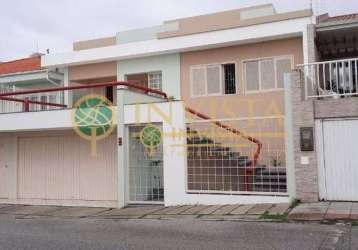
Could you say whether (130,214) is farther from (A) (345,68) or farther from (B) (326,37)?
(B) (326,37)

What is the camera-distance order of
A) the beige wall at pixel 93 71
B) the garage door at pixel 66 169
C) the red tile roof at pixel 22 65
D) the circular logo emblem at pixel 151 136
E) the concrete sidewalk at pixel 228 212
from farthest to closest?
the red tile roof at pixel 22 65 < the beige wall at pixel 93 71 < the garage door at pixel 66 169 < the circular logo emblem at pixel 151 136 < the concrete sidewalk at pixel 228 212

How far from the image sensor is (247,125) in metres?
13.8

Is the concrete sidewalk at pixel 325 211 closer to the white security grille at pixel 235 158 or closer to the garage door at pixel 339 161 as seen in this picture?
the garage door at pixel 339 161

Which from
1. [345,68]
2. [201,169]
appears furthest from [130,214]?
[345,68]

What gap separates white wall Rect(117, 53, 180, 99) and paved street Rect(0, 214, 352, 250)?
8.50 meters

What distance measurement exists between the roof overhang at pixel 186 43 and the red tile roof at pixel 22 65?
244 cm

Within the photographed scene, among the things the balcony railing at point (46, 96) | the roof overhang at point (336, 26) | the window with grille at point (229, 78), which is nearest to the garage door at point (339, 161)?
the roof overhang at point (336, 26)

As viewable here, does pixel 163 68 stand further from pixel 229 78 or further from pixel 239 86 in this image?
pixel 239 86

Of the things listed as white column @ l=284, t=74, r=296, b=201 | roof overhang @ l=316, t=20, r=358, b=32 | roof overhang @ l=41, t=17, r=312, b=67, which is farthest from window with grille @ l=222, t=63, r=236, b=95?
white column @ l=284, t=74, r=296, b=201

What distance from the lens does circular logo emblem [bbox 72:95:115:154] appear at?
14055mm

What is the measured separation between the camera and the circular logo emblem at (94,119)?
14055 millimetres

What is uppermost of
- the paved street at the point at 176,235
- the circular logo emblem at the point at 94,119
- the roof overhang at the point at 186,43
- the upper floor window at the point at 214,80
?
the roof overhang at the point at 186,43

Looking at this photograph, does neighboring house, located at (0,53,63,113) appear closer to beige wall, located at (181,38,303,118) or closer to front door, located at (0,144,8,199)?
front door, located at (0,144,8,199)

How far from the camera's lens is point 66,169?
621 inches
